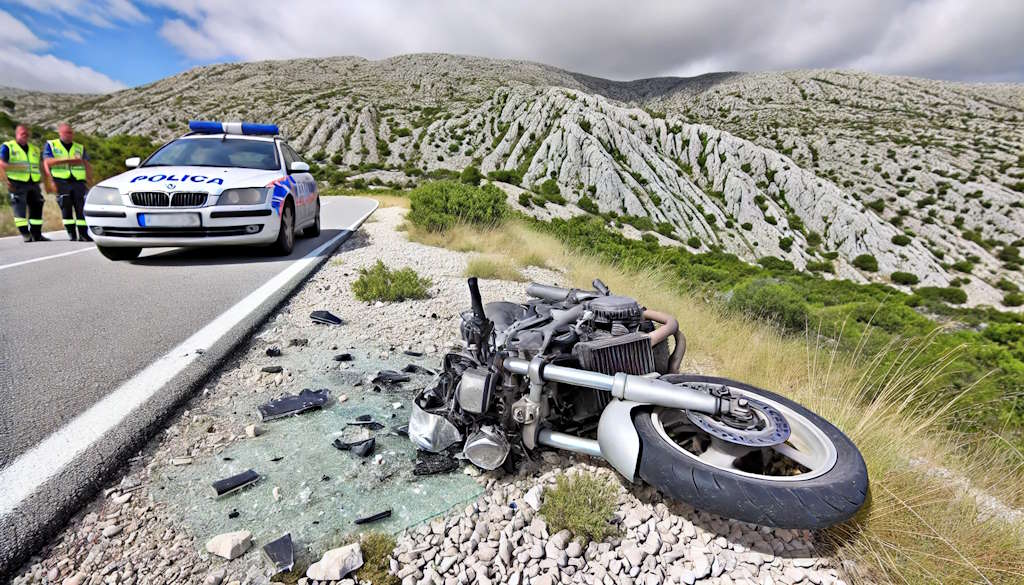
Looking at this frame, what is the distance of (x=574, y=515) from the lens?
191cm

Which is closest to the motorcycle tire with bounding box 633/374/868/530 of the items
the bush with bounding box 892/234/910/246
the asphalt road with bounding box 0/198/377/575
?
the asphalt road with bounding box 0/198/377/575

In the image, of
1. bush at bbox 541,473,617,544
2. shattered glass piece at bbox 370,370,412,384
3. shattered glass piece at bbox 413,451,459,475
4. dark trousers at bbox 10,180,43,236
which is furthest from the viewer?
dark trousers at bbox 10,180,43,236

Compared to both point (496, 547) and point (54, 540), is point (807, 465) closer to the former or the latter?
point (496, 547)

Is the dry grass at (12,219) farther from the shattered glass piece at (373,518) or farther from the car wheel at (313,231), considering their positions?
the shattered glass piece at (373,518)

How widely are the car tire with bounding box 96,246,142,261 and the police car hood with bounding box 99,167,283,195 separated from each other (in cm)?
90

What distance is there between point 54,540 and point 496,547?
162 cm

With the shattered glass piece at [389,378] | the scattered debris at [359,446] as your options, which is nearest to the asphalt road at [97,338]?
the scattered debris at [359,446]

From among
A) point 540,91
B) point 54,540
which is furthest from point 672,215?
point 54,540

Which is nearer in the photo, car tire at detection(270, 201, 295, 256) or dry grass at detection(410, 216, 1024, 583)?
dry grass at detection(410, 216, 1024, 583)

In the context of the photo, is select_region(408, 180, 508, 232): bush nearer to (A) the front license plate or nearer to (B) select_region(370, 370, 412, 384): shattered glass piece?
(A) the front license plate

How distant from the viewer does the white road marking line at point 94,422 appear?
1890 millimetres

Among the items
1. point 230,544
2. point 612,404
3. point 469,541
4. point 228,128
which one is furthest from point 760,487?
point 228,128

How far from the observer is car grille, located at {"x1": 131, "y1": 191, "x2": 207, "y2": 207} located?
19.1ft

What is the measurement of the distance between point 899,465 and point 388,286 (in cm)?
457
